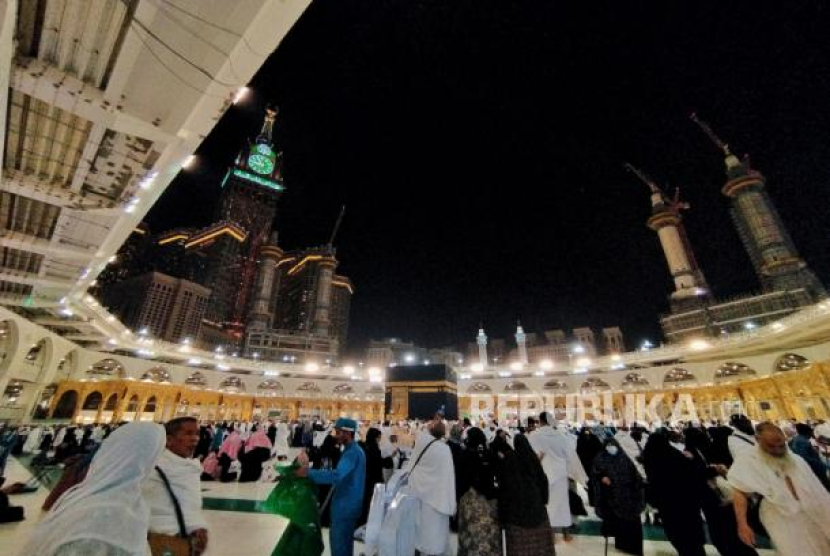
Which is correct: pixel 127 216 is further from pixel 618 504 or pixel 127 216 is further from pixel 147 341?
pixel 147 341

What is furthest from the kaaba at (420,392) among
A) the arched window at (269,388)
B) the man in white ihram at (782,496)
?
the man in white ihram at (782,496)

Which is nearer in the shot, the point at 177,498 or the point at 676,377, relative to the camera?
the point at 177,498

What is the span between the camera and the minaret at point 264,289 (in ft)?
251

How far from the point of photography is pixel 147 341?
28250 millimetres

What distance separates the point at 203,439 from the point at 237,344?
7169cm

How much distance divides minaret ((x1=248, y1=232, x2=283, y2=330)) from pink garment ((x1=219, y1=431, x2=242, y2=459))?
6785 centimetres

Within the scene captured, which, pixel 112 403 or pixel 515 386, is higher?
pixel 515 386

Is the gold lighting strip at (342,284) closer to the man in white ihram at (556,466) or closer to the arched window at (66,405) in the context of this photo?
the arched window at (66,405)

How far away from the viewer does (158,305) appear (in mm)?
61750

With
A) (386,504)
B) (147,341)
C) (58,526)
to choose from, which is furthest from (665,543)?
(147,341)

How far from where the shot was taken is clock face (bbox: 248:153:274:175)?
9619 centimetres

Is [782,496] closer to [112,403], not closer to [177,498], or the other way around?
[177,498]

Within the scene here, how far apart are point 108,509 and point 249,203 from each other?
334 ft

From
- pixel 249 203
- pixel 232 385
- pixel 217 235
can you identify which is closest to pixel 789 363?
pixel 232 385
